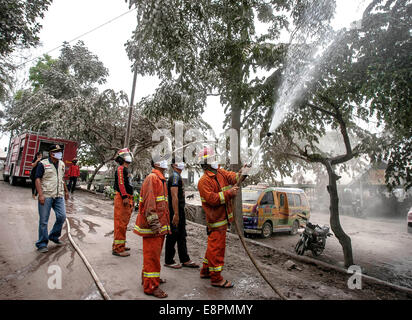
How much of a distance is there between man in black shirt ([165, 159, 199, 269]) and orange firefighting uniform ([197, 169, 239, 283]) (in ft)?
2.04

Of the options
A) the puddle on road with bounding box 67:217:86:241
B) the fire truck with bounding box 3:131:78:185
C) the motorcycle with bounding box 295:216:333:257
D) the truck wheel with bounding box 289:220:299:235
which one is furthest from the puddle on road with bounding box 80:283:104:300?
the fire truck with bounding box 3:131:78:185

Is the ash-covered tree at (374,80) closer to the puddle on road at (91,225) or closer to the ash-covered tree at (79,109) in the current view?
the puddle on road at (91,225)

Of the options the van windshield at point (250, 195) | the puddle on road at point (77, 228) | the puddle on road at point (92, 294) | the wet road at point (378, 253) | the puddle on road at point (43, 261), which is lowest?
the wet road at point (378, 253)

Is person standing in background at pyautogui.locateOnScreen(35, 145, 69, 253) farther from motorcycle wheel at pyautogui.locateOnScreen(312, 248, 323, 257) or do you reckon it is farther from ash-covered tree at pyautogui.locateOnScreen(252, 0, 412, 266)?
motorcycle wheel at pyautogui.locateOnScreen(312, 248, 323, 257)

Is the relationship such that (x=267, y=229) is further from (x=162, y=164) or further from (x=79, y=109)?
(x=79, y=109)

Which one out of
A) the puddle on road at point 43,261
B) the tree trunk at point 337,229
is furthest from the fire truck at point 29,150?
the tree trunk at point 337,229

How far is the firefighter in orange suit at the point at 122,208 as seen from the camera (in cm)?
467

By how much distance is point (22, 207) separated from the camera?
8.76m

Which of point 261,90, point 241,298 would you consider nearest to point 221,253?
point 241,298

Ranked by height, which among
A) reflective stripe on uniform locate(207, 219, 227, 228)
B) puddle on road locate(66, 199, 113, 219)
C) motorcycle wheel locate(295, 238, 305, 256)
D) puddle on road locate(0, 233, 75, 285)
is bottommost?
motorcycle wheel locate(295, 238, 305, 256)

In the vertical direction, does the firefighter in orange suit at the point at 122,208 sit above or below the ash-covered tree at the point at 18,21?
below

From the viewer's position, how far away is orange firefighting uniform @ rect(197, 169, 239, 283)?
3639 millimetres

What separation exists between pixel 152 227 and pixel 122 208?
176 cm
